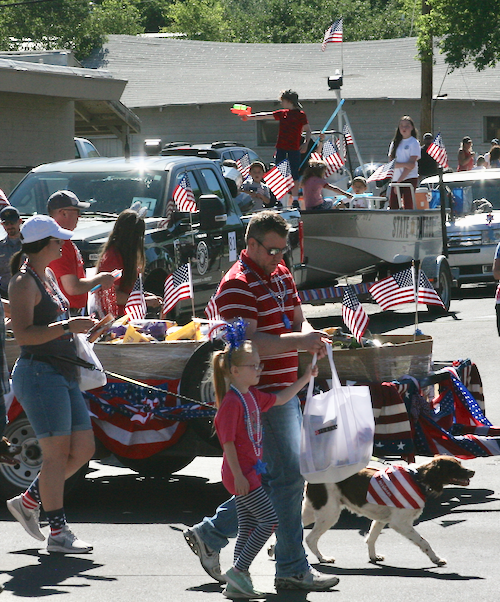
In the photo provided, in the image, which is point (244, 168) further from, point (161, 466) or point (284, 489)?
point (284, 489)

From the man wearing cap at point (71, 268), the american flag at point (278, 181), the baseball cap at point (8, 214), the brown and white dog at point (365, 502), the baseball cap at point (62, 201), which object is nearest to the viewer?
the brown and white dog at point (365, 502)

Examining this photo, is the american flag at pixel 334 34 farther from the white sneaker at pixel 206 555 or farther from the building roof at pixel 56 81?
the white sneaker at pixel 206 555

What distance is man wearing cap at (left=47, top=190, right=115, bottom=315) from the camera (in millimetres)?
6850

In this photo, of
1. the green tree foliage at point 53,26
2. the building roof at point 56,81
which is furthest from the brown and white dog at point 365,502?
the green tree foliage at point 53,26

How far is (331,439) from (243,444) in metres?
0.46

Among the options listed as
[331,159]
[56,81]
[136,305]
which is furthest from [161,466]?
[56,81]

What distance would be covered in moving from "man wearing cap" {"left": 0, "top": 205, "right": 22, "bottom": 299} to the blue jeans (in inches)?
181

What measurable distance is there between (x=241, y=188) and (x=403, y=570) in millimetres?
9971

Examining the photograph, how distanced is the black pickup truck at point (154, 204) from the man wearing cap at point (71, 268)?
114 inches

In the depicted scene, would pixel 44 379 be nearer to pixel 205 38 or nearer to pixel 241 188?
pixel 241 188

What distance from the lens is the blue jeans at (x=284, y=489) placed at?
17.2 ft

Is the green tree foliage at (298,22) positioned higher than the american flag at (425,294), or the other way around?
the green tree foliage at (298,22)

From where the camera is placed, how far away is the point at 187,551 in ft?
19.9

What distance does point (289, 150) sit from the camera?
14539 millimetres
